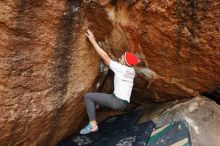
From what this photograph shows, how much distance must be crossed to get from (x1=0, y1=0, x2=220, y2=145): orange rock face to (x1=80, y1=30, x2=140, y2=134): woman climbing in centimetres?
16

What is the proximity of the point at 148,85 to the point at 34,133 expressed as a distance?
1835mm

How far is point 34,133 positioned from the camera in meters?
5.18

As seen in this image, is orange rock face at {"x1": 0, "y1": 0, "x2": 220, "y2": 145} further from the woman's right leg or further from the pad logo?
the pad logo

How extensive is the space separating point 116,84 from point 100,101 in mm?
320

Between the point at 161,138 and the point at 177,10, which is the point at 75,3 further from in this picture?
the point at 161,138

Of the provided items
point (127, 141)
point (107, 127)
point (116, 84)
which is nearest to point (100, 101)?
point (116, 84)

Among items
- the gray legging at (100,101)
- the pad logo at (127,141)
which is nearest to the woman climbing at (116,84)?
the gray legging at (100,101)

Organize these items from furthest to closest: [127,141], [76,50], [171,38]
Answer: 1. [127,141]
2. [76,50]
3. [171,38]

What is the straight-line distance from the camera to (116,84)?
5254mm

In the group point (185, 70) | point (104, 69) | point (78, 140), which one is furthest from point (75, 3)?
point (78, 140)

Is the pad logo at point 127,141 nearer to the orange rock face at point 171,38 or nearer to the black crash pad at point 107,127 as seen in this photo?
the black crash pad at point 107,127

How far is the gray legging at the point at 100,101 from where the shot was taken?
17.0 ft

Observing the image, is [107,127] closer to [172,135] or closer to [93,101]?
[93,101]

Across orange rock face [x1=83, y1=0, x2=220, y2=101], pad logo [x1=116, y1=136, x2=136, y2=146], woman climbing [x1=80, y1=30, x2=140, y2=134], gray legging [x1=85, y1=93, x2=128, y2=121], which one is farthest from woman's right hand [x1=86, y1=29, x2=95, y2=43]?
pad logo [x1=116, y1=136, x2=136, y2=146]
